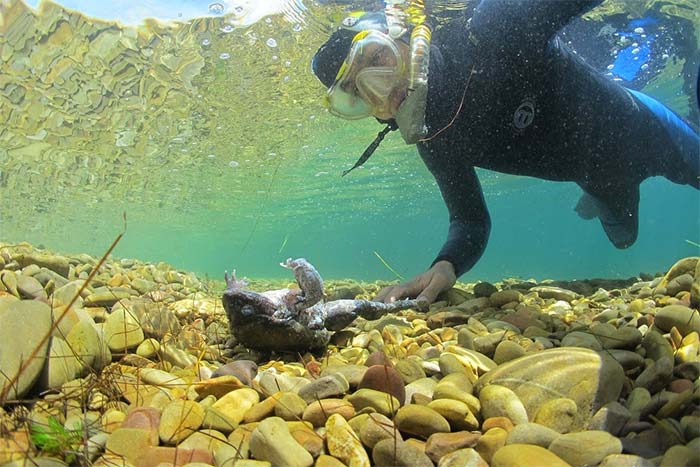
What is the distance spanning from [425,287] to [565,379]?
228 centimetres

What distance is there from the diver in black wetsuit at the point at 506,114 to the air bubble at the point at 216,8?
8.18 ft

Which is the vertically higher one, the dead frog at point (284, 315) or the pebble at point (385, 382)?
the pebble at point (385, 382)

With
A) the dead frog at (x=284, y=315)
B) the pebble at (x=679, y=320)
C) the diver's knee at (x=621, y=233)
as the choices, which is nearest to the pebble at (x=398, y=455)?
the dead frog at (x=284, y=315)

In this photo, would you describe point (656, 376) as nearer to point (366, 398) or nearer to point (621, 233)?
point (366, 398)

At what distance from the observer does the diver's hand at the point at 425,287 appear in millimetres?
3742

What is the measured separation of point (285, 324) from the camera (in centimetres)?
245

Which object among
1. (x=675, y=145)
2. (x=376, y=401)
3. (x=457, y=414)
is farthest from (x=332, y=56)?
(x=457, y=414)

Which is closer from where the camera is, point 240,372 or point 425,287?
point 240,372

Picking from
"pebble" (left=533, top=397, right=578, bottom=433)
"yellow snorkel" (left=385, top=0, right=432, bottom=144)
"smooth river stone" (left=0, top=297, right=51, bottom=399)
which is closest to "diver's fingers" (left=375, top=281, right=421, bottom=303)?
"yellow snorkel" (left=385, top=0, right=432, bottom=144)

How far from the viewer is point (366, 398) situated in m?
1.56

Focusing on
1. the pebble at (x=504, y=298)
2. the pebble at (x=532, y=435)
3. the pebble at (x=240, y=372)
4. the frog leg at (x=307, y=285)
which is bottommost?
the pebble at (x=504, y=298)

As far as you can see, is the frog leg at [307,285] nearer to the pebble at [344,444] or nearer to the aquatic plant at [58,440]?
the pebble at [344,444]

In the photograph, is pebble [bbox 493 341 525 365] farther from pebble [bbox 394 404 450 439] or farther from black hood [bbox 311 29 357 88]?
black hood [bbox 311 29 357 88]

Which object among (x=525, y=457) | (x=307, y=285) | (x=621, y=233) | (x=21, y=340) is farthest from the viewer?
(x=621, y=233)
